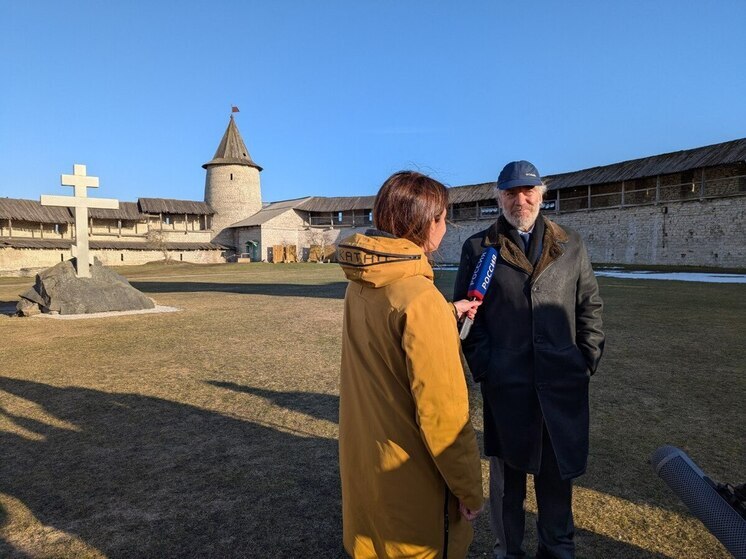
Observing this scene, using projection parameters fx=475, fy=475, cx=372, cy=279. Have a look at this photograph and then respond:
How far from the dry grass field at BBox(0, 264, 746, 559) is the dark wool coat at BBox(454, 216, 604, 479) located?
1.86 ft

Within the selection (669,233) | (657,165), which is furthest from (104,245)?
(669,233)

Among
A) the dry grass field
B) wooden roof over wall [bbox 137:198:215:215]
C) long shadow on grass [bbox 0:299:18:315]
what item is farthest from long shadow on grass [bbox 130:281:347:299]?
wooden roof over wall [bbox 137:198:215:215]

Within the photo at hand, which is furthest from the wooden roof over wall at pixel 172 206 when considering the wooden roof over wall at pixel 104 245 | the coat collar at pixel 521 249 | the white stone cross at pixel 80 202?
the coat collar at pixel 521 249

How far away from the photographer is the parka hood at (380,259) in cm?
123

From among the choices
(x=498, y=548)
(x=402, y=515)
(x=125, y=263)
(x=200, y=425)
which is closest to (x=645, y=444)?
(x=498, y=548)

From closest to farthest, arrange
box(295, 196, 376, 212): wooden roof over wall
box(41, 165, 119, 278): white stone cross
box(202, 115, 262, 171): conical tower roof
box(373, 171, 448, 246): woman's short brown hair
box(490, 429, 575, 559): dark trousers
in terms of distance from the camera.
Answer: box(373, 171, 448, 246): woman's short brown hair → box(490, 429, 575, 559): dark trousers → box(41, 165, 119, 278): white stone cross → box(295, 196, 376, 212): wooden roof over wall → box(202, 115, 262, 171): conical tower roof

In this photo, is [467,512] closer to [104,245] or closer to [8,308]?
[8,308]

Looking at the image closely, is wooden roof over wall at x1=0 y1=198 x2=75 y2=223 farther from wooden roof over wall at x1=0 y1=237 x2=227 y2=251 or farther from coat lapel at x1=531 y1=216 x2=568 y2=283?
coat lapel at x1=531 y1=216 x2=568 y2=283

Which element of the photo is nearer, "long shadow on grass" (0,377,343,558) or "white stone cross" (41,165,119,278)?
"long shadow on grass" (0,377,343,558)

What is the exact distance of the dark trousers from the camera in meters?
1.82

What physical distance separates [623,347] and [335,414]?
385 centimetres

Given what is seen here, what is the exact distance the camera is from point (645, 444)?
9.65 ft

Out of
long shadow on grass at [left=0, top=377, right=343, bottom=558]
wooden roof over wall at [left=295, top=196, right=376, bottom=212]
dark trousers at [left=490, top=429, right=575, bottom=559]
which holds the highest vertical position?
wooden roof over wall at [left=295, top=196, right=376, bottom=212]

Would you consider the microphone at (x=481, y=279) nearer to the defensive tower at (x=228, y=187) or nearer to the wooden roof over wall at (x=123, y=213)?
the wooden roof over wall at (x=123, y=213)
